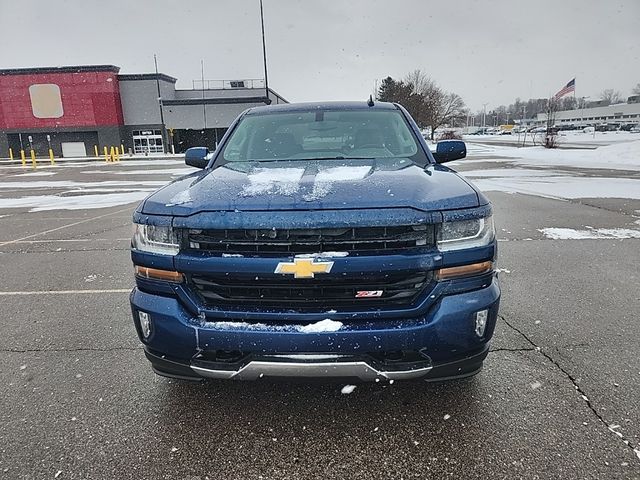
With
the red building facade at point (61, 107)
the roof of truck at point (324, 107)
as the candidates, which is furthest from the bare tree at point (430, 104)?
the roof of truck at point (324, 107)

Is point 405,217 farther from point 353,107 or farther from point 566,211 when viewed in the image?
point 566,211

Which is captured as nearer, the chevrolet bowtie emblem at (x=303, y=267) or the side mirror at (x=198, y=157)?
the chevrolet bowtie emblem at (x=303, y=267)

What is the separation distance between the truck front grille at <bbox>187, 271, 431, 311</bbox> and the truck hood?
344 mm

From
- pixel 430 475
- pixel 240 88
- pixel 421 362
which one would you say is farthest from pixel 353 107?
pixel 240 88

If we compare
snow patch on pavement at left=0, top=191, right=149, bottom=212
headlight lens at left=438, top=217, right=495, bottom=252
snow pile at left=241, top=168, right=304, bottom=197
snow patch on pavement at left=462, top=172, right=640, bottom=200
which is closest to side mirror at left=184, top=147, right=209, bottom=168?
snow pile at left=241, top=168, right=304, bottom=197

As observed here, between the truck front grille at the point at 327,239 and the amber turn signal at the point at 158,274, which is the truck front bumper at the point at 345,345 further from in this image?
the truck front grille at the point at 327,239

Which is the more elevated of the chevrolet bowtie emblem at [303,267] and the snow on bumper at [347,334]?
the chevrolet bowtie emblem at [303,267]

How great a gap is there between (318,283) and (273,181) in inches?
29.0

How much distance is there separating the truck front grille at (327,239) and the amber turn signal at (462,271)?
0.48 feet

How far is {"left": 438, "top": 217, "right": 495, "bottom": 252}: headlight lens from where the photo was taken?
223 cm

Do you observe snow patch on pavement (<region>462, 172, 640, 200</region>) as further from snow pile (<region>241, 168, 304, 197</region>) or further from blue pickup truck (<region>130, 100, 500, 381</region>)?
blue pickup truck (<region>130, 100, 500, 381</region>)

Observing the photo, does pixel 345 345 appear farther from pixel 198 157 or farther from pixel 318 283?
pixel 198 157

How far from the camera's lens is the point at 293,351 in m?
2.18

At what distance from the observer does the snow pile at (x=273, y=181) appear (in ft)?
7.93
